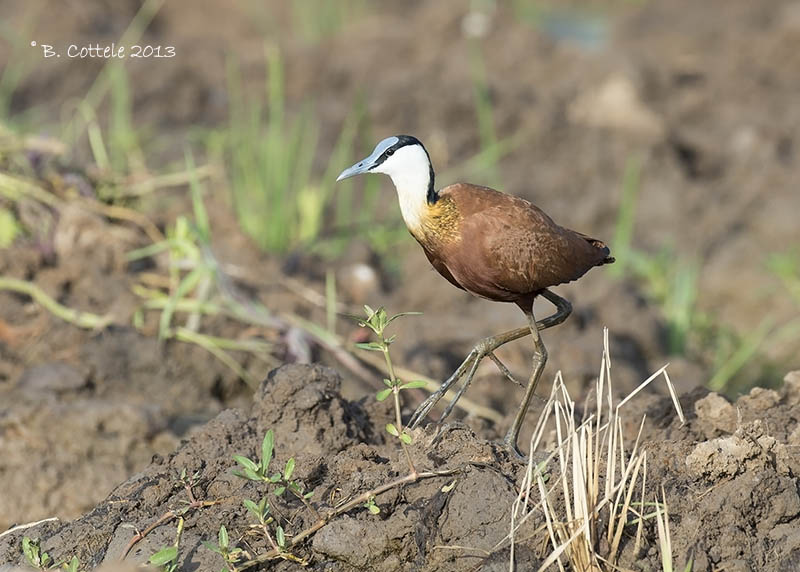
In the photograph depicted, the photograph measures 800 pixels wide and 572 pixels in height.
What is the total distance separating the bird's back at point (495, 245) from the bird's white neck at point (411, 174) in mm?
55

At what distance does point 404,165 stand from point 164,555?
1176 millimetres

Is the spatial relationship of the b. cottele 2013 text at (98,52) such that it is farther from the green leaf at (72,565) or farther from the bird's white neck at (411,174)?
the green leaf at (72,565)

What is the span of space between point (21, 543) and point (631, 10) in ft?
34.7

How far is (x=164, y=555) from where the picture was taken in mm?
2697

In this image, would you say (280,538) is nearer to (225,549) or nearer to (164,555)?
(225,549)

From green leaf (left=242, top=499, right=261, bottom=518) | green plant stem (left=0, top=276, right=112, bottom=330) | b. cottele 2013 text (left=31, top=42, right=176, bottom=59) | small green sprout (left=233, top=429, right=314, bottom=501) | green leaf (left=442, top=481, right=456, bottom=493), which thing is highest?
b. cottele 2013 text (left=31, top=42, right=176, bottom=59)

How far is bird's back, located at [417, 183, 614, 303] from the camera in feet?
10.5

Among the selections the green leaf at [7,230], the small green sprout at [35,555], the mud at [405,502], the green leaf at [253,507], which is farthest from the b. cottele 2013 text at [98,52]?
the green leaf at [253,507]

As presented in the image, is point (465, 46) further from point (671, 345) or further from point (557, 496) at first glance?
point (557, 496)

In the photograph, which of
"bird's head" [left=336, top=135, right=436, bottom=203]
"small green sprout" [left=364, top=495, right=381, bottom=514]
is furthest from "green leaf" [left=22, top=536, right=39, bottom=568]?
"bird's head" [left=336, top=135, right=436, bottom=203]

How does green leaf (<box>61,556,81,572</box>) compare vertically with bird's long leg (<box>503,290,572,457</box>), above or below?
below

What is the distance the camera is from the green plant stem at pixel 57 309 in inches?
194

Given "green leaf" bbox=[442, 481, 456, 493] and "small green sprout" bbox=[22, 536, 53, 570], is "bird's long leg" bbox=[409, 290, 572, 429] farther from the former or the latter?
"small green sprout" bbox=[22, 536, 53, 570]

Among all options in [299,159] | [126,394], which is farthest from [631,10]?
[126,394]
